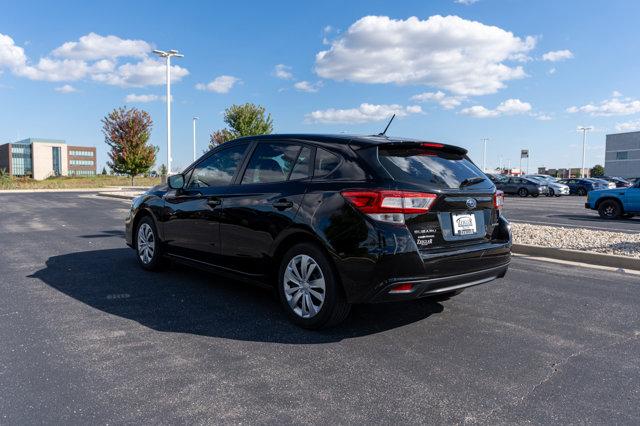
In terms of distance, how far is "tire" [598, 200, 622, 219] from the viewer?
16.1 metres

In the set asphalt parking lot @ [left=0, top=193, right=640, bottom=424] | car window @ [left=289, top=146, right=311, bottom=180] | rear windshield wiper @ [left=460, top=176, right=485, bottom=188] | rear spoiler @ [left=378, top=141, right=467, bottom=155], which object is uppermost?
rear spoiler @ [left=378, top=141, right=467, bottom=155]

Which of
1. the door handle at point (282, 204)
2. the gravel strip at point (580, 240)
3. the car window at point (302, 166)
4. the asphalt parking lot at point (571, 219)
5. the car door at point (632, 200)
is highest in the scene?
the car window at point (302, 166)

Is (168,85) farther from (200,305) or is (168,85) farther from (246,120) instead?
(200,305)

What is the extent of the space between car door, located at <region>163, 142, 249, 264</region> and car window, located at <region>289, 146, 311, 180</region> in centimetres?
88

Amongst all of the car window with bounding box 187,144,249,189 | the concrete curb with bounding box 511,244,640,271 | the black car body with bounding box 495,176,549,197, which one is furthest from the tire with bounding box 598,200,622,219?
the black car body with bounding box 495,176,549,197

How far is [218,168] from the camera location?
5340mm

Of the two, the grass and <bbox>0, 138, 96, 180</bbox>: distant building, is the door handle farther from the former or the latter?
<bbox>0, 138, 96, 180</bbox>: distant building

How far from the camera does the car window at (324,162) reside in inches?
162

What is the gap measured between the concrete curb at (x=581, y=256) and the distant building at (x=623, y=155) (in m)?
97.1

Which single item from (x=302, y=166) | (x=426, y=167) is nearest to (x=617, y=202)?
(x=426, y=167)

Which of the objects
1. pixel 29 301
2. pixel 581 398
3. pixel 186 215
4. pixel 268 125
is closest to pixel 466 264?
pixel 581 398

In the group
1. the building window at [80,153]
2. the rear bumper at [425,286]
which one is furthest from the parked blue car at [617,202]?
the building window at [80,153]

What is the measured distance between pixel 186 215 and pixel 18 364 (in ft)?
8.01

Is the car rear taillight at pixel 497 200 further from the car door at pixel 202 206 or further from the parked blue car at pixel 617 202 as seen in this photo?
the parked blue car at pixel 617 202
